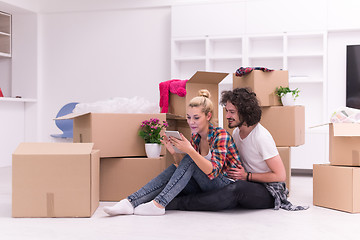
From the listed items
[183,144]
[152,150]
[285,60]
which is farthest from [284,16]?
[183,144]

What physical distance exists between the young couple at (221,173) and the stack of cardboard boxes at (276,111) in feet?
2.10

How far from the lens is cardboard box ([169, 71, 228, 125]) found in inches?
127

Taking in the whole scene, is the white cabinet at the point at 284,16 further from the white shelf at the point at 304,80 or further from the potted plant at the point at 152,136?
the potted plant at the point at 152,136

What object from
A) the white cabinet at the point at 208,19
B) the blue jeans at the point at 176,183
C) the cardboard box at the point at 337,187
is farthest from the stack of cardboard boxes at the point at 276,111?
the white cabinet at the point at 208,19

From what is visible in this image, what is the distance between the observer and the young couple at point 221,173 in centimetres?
247

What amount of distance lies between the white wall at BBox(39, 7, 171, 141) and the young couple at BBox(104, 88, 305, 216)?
2667mm

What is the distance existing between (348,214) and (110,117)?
1.58 meters

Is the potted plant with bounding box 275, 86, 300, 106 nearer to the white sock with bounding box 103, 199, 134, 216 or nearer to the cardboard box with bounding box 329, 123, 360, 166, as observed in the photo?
the cardboard box with bounding box 329, 123, 360, 166

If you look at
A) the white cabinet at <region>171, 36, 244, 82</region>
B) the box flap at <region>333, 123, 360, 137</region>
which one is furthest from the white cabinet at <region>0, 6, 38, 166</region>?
the box flap at <region>333, 123, 360, 137</region>

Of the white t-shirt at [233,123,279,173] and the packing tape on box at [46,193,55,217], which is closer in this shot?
the packing tape on box at [46,193,55,217]

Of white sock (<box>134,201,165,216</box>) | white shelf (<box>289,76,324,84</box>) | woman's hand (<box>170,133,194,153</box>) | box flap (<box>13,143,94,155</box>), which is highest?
white shelf (<box>289,76,324,84</box>)

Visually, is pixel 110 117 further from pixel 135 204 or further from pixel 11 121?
pixel 11 121

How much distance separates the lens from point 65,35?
5547mm

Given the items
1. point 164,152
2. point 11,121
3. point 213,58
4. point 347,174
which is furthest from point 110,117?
point 11,121
